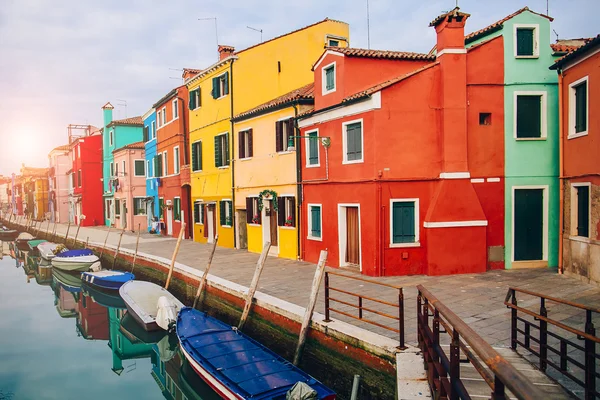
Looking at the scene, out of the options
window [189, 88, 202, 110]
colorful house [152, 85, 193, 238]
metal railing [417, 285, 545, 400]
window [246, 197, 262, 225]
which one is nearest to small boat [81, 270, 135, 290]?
window [246, 197, 262, 225]

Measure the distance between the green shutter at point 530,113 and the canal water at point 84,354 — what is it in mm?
12246

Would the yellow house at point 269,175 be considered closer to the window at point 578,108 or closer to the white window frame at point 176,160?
the white window frame at point 176,160

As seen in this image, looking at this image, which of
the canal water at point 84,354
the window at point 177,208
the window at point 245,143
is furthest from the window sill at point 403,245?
the window at point 177,208

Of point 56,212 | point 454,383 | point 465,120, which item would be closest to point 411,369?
point 454,383

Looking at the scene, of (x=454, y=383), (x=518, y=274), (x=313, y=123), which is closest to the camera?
(x=454, y=383)

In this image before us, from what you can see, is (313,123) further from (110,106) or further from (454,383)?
(110,106)

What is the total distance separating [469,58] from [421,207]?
4.91 metres

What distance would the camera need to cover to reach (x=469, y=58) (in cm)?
1384

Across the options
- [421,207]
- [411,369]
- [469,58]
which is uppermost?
[469,58]

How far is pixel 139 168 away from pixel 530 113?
99.6 feet

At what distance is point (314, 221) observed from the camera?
1684 cm

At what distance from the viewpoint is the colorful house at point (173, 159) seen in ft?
90.9

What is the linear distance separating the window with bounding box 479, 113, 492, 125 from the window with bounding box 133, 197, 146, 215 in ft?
94.1

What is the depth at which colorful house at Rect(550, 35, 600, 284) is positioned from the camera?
11242 mm
